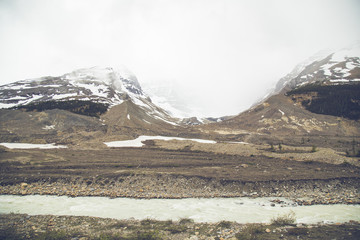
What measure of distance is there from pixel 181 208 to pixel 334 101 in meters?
87.6

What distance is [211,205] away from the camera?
54.0 ft

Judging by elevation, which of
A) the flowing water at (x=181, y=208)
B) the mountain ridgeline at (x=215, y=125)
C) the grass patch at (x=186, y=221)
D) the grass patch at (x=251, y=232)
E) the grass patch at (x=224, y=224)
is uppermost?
the mountain ridgeline at (x=215, y=125)

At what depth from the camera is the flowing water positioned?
13.8m

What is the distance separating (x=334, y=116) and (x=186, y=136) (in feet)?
183

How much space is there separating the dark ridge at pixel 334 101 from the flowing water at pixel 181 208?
240ft

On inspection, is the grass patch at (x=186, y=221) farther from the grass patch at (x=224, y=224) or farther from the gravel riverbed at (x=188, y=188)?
the gravel riverbed at (x=188, y=188)

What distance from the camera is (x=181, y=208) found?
15.8 m

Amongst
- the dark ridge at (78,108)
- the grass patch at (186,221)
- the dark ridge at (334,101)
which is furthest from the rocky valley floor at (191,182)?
the dark ridge at (334,101)

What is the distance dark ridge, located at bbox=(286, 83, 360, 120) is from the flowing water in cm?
7304

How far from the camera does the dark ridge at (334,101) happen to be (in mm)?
70938

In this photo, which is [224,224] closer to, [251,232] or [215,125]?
[251,232]

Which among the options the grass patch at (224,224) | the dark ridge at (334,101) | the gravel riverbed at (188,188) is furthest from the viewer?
the dark ridge at (334,101)

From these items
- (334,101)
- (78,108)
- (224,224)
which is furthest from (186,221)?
(334,101)

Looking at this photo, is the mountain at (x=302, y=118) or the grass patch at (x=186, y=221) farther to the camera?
the mountain at (x=302, y=118)
